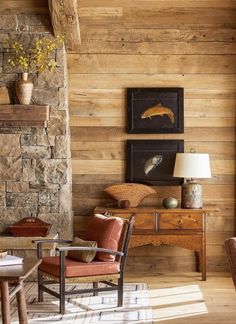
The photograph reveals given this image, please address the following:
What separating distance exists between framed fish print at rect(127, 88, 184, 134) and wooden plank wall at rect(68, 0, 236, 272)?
0.08 metres

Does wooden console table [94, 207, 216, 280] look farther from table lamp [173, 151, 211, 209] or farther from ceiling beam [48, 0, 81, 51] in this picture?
ceiling beam [48, 0, 81, 51]

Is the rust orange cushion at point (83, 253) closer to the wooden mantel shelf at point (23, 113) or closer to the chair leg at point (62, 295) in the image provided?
the chair leg at point (62, 295)

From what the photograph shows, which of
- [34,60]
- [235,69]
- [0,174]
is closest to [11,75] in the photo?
[34,60]

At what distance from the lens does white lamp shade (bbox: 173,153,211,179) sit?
6736 millimetres

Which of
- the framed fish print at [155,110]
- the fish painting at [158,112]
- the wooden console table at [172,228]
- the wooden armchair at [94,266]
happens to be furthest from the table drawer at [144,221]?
the fish painting at [158,112]

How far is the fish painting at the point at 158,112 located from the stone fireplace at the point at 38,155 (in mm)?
919

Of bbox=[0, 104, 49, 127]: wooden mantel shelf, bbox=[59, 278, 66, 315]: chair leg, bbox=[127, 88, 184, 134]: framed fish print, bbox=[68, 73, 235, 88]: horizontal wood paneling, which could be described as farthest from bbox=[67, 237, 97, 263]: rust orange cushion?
bbox=[68, 73, 235, 88]: horizontal wood paneling

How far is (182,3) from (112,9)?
76cm

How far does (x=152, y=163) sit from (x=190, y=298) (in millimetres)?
1743

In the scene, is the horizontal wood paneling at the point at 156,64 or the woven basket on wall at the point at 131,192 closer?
the woven basket on wall at the point at 131,192

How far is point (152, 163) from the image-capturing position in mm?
7180

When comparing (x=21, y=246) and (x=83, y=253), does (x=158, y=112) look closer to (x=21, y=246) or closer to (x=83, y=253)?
(x=21, y=246)

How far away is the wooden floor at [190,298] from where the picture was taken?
5242 millimetres

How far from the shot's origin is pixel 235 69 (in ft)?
23.5
